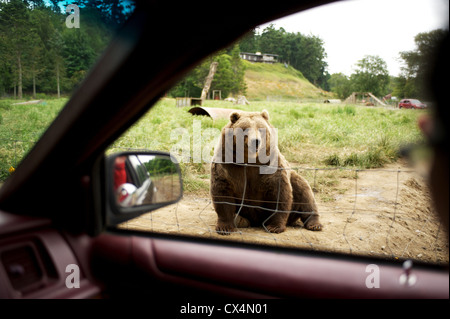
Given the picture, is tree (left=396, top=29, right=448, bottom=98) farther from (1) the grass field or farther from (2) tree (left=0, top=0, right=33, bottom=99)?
(1) the grass field

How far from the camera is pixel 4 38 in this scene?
87.1 inches

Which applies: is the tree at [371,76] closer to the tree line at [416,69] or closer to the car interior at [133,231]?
the tree line at [416,69]

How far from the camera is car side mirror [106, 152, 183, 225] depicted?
1339 millimetres

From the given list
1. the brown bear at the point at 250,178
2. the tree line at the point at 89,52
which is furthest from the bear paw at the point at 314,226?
the tree line at the point at 89,52

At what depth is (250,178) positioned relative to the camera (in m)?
3.85

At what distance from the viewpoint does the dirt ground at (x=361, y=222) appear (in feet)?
9.78

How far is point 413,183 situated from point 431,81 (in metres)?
4.70

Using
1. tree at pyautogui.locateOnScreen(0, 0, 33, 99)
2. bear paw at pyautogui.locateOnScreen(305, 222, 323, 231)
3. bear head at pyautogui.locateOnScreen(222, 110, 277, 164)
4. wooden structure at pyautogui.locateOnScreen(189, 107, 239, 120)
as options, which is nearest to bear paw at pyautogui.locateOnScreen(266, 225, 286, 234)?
bear paw at pyautogui.locateOnScreen(305, 222, 323, 231)

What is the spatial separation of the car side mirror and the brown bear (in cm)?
213

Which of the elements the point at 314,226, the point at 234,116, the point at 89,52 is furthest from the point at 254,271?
the point at 234,116

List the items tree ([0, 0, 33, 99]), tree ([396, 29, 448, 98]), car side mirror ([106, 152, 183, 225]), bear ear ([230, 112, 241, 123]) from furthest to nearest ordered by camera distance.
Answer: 1. bear ear ([230, 112, 241, 123])
2. tree ([0, 0, 33, 99])
3. car side mirror ([106, 152, 183, 225])
4. tree ([396, 29, 448, 98])

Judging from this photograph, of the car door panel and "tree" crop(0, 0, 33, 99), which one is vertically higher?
"tree" crop(0, 0, 33, 99)
